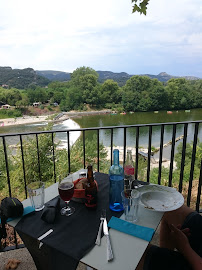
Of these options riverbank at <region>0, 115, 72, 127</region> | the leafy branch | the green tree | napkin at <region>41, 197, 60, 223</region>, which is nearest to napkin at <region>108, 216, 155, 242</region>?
napkin at <region>41, 197, 60, 223</region>

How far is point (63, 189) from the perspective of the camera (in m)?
0.89

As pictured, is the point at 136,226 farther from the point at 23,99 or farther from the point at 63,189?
the point at 23,99

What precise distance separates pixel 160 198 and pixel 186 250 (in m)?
0.25

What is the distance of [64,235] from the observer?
0.77m

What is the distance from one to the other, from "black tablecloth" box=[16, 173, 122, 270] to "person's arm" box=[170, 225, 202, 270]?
0.34 metres

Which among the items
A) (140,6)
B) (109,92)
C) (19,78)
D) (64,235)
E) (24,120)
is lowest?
(24,120)

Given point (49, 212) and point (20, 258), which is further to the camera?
point (20, 258)

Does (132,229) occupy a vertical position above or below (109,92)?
below

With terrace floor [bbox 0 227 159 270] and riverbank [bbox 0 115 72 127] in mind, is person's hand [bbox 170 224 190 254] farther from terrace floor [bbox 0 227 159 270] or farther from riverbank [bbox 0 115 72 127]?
riverbank [bbox 0 115 72 127]

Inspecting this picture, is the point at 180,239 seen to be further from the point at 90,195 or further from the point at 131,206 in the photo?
the point at 90,195

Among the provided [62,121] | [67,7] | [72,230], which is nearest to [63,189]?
[72,230]

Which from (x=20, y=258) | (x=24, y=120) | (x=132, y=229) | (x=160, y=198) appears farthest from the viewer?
(x=24, y=120)

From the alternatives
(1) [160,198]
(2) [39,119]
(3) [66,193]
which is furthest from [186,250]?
(2) [39,119]

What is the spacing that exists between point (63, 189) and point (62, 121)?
34.2 metres
